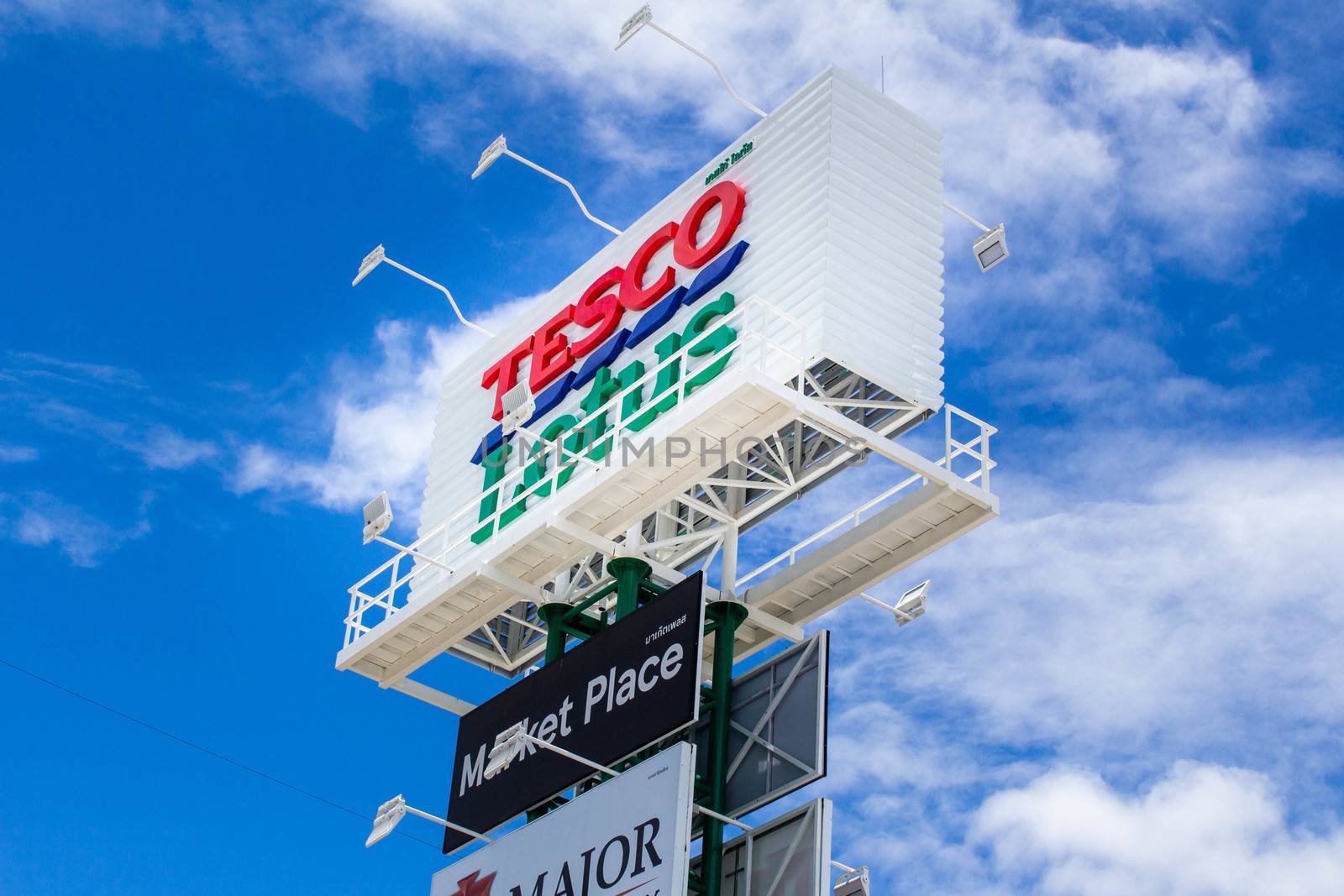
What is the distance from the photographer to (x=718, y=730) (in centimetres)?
3288

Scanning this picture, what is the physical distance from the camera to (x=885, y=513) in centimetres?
3284

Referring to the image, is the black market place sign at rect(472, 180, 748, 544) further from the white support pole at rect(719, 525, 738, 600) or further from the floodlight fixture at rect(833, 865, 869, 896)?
the floodlight fixture at rect(833, 865, 869, 896)

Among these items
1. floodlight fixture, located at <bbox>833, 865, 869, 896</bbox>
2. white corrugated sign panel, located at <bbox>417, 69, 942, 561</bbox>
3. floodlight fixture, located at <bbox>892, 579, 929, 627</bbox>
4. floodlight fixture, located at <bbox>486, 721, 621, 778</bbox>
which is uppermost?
white corrugated sign panel, located at <bbox>417, 69, 942, 561</bbox>

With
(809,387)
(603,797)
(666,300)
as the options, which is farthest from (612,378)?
(603,797)

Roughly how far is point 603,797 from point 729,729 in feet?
8.73

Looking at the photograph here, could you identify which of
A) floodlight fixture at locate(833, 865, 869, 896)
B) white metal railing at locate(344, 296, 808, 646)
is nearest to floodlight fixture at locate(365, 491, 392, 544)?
white metal railing at locate(344, 296, 808, 646)

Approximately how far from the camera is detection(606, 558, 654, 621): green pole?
113ft

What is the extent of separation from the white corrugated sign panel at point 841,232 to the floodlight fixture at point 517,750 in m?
6.08

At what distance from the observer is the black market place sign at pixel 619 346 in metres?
34.6

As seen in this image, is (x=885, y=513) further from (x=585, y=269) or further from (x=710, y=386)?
(x=585, y=269)

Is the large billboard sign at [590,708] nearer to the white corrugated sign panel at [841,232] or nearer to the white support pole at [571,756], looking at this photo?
the white support pole at [571,756]

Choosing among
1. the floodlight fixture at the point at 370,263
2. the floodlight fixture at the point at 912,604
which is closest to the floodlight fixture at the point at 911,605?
the floodlight fixture at the point at 912,604

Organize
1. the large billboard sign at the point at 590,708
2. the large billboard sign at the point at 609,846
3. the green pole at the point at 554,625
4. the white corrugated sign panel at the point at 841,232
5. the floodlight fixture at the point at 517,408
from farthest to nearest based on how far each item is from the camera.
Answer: the green pole at the point at 554,625 → the floodlight fixture at the point at 517,408 → the white corrugated sign panel at the point at 841,232 → the large billboard sign at the point at 590,708 → the large billboard sign at the point at 609,846

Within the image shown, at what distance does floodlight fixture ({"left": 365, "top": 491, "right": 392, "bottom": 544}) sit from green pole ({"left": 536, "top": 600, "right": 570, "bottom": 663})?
321cm
